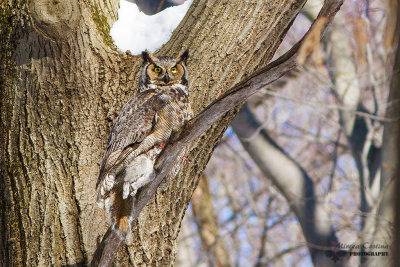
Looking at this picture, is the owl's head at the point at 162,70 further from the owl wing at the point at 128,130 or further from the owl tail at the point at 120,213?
the owl tail at the point at 120,213

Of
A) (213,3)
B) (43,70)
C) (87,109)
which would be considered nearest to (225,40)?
(213,3)

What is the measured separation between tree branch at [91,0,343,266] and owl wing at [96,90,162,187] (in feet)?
0.98

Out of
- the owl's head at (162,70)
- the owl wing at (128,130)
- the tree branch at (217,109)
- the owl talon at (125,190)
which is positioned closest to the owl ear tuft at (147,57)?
the owl's head at (162,70)

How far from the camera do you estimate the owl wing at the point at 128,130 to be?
225 centimetres

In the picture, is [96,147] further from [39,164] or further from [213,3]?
[213,3]

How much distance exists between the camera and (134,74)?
8.61 ft

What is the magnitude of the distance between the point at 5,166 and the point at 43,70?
570 millimetres

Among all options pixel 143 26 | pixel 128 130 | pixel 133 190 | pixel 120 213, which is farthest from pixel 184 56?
pixel 120 213

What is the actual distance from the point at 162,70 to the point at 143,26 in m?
0.32

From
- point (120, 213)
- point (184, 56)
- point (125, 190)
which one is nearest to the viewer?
point (120, 213)

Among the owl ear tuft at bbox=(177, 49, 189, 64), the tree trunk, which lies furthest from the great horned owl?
the tree trunk

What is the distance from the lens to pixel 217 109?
1.80 metres

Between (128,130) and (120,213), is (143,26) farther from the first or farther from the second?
(120,213)

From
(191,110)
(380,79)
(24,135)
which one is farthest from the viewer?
→ (380,79)
